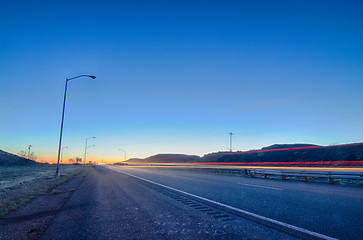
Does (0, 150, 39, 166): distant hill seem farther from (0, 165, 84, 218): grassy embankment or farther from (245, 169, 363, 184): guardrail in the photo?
(245, 169, 363, 184): guardrail

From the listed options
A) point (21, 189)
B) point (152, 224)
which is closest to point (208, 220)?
point (152, 224)

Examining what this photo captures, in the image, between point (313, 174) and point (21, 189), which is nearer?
point (21, 189)

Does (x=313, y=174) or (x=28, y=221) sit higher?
(x=313, y=174)

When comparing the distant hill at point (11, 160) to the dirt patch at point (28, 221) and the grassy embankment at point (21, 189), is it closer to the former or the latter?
the grassy embankment at point (21, 189)

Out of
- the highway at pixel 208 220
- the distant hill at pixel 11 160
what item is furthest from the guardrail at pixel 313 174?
the distant hill at pixel 11 160

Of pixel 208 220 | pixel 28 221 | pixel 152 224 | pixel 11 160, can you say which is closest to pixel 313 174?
pixel 208 220

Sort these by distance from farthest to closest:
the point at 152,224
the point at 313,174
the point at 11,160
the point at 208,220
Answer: the point at 11,160 < the point at 313,174 < the point at 208,220 < the point at 152,224

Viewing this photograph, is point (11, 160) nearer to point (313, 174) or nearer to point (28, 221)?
point (28, 221)

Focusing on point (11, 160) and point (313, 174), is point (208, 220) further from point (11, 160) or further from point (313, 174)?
point (11, 160)

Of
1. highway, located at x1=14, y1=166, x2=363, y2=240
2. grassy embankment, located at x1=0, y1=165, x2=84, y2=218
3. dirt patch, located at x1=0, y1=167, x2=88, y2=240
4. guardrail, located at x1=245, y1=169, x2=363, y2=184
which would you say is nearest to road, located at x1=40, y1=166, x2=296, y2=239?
highway, located at x1=14, y1=166, x2=363, y2=240

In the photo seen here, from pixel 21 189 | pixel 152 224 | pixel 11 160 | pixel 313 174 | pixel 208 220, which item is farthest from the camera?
pixel 11 160

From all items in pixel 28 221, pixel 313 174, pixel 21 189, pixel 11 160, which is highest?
pixel 313 174

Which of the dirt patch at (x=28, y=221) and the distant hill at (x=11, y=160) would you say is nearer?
the dirt patch at (x=28, y=221)

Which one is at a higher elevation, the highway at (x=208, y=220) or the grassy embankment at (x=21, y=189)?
the highway at (x=208, y=220)
